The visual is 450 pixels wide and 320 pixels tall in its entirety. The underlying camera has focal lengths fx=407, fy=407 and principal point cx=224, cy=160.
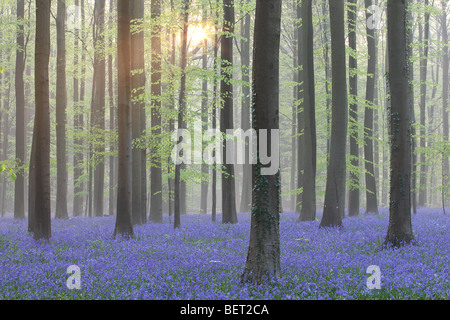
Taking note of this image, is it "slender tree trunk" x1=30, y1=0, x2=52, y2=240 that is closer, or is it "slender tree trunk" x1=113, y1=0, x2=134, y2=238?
"slender tree trunk" x1=30, y1=0, x2=52, y2=240

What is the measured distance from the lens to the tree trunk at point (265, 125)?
24.5ft

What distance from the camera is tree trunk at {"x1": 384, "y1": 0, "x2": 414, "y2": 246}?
10922 mm

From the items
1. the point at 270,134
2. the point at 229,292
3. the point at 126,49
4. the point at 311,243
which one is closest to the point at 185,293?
the point at 229,292

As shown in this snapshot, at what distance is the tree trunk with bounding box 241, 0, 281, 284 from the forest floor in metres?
0.52

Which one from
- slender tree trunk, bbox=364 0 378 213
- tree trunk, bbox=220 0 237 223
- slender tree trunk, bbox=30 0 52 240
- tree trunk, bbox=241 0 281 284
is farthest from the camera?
slender tree trunk, bbox=364 0 378 213

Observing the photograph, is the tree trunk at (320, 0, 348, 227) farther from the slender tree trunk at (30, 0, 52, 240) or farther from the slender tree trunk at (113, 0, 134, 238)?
the slender tree trunk at (30, 0, 52, 240)

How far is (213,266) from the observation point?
898cm

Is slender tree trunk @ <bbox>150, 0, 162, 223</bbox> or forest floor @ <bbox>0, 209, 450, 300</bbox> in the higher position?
slender tree trunk @ <bbox>150, 0, 162, 223</bbox>

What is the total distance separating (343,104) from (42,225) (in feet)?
38.8

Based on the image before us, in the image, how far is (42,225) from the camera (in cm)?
1284

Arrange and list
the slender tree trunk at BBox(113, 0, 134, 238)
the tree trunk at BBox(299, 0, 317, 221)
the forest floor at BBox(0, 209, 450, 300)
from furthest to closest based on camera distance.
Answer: the tree trunk at BBox(299, 0, 317, 221) < the slender tree trunk at BBox(113, 0, 134, 238) < the forest floor at BBox(0, 209, 450, 300)

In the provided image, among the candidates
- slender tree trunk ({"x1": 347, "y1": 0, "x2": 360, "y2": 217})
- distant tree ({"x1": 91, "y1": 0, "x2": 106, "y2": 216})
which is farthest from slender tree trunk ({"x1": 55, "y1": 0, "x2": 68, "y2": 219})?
slender tree trunk ({"x1": 347, "y1": 0, "x2": 360, "y2": 217})

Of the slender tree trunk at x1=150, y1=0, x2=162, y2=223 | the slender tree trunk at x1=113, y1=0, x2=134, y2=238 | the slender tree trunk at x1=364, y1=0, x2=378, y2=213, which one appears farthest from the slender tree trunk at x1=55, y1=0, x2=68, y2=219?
the slender tree trunk at x1=364, y1=0, x2=378, y2=213
